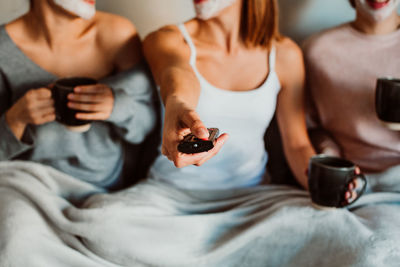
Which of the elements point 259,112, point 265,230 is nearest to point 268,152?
point 259,112

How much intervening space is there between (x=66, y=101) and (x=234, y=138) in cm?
29

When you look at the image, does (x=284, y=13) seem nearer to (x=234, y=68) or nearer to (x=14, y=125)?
(x=234, y=68)

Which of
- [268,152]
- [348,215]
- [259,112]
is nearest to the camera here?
[348,215]

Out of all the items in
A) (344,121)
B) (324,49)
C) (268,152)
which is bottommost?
(268,152)

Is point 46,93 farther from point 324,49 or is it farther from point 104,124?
point 324,49

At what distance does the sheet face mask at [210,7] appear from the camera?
0.71 m

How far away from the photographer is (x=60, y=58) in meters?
0.76

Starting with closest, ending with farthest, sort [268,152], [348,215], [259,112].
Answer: [348,215], [259,112], [268,152]

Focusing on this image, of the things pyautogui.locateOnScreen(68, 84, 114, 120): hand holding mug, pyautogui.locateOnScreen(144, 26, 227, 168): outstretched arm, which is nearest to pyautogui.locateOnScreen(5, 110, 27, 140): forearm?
pyautogui.locateOnScreen(68, 84, 114, 120): hand holding mug

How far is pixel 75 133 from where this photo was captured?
2.49ft

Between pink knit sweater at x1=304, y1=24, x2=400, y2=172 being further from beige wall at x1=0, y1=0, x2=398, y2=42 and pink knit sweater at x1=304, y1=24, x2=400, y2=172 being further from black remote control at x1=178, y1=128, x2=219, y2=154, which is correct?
black remote control at x1=178, y1=128, x2=219, y2=154

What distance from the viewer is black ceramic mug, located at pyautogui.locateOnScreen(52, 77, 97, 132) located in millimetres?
636

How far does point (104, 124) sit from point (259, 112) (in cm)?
28

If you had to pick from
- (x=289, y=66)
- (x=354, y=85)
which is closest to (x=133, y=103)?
(x=289, y=66)
